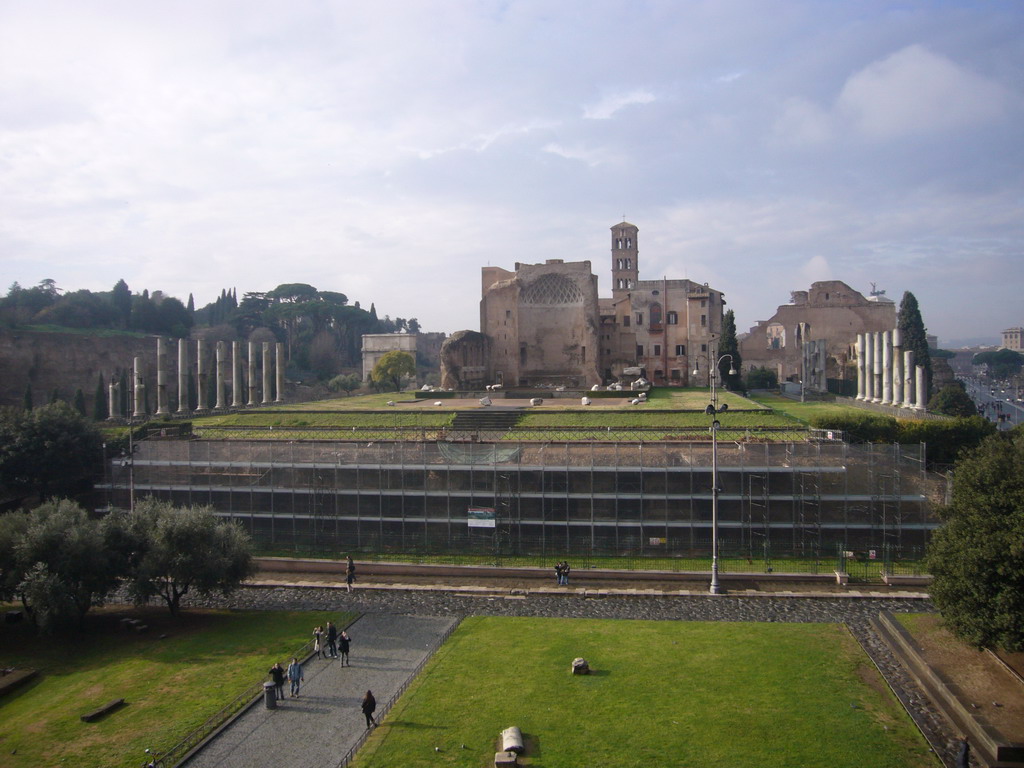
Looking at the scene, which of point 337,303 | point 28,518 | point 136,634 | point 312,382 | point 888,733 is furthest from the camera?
point 337,303

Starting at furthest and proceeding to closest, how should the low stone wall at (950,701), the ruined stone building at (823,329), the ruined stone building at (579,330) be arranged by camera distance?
the ruined stone building at (823,329) → the ruined stone building at (579,330) → the low stone wall at (950,701)

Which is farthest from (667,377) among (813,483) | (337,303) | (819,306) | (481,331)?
(337,303)

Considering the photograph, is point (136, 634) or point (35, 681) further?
point (136, 634)

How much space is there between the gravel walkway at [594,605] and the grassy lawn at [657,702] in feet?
3.55

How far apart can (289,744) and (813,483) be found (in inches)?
767

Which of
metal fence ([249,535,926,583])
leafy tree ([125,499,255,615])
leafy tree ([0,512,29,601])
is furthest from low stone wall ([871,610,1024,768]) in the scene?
leafy tree ([0,512,29,601])

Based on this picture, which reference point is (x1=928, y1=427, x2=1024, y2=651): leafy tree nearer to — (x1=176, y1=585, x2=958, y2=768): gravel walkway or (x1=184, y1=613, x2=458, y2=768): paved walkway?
(x1=176, y1=585, x2=958, y2=768): gravel walkway

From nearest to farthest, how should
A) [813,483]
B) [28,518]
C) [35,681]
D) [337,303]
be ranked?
1. [35,681]
2. [28,518]
3. [813,483]
4. [337,303]

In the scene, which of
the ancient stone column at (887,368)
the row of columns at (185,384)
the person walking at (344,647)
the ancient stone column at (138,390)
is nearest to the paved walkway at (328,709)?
the person walking at (344,647)

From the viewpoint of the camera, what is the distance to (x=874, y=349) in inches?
1902

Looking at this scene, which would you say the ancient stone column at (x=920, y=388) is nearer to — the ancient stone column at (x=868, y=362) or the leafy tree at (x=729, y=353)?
the ancient stone column at (x=868, y=362)

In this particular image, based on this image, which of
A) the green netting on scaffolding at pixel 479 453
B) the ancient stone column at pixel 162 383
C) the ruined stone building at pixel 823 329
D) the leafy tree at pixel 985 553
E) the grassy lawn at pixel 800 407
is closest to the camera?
the leafy tree at pixel 985 553

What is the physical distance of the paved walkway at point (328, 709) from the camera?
13.0 meters

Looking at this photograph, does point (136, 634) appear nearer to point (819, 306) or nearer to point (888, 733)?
point (888, 733)
